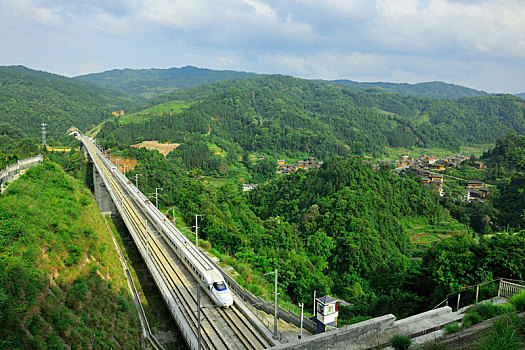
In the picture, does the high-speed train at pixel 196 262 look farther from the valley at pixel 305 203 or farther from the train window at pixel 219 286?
the valley at pixel 305 203

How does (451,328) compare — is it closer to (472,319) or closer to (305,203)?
(472,319)

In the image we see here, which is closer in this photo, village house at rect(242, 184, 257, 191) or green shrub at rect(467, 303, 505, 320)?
green shrub at rect(467, 303, 505, 320)

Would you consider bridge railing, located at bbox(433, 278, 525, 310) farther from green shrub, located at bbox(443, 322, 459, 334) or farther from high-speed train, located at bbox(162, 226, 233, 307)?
high-speed train, located at bbox(162, 226, 233, 307)

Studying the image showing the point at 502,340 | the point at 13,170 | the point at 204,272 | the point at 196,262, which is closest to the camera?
the point at 502,340

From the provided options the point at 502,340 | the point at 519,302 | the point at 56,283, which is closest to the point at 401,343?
the point at 502,340

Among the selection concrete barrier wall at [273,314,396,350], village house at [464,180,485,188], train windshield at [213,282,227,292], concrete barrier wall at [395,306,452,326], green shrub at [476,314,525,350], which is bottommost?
village house at [464,180,485,188]

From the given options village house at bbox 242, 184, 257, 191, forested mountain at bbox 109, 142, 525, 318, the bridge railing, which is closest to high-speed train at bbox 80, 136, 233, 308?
forested mountain at bbox 109, 142, 525, 318

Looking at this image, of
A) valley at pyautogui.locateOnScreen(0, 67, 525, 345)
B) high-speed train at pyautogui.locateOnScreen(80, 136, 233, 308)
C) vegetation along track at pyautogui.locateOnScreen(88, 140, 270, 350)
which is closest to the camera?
vegetation along track at pyautogui.locateOnScreen(88, 140, 270, 350)
